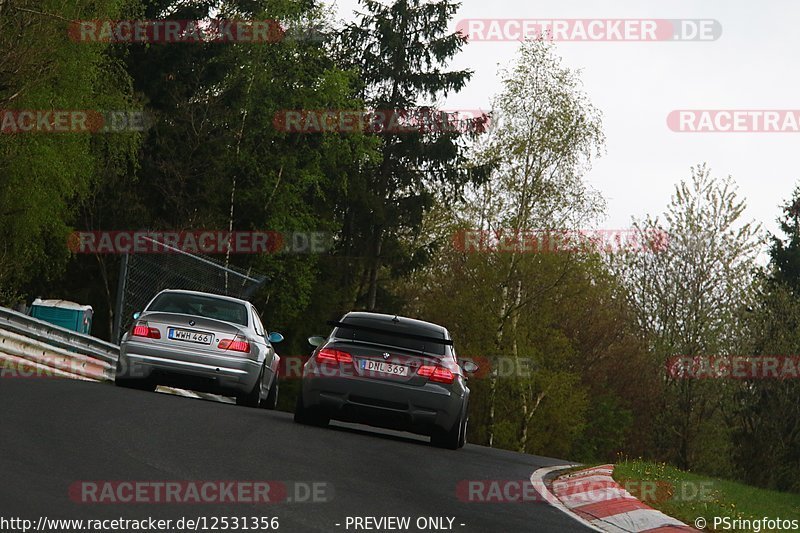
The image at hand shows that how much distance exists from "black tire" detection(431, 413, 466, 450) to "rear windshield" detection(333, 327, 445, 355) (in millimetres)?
915

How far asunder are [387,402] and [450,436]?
3.45 feet

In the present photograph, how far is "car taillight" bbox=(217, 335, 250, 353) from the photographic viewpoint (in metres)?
17.5

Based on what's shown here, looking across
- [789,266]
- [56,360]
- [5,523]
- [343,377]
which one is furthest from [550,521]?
[789,266]

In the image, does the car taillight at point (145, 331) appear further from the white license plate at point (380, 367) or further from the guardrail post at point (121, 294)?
the white license plate at point (380, 367)

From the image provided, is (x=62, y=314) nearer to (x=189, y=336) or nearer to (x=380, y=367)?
(x=189, y=336)

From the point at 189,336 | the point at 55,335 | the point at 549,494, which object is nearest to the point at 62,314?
the point at 55,335

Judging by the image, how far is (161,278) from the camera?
77.4ft

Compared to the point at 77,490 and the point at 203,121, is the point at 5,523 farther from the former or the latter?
the point at 203,121

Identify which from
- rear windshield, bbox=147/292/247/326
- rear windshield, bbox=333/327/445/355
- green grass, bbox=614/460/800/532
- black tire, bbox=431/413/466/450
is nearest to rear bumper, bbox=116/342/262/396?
rear windshield, bbox=147/292/247/326

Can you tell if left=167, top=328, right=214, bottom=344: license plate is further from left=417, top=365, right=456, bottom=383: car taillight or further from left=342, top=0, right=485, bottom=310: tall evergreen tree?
left=342, top=0, right=485, bottom=310: tall evergreen tree

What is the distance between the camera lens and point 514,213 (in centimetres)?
4891

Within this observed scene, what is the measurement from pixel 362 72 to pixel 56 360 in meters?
30.6

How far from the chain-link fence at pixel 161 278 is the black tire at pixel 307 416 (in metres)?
5.62

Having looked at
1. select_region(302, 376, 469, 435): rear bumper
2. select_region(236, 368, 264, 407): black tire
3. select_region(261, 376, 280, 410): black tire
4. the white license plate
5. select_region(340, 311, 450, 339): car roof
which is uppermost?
select_region(340, 311, 450, 339): car roof
